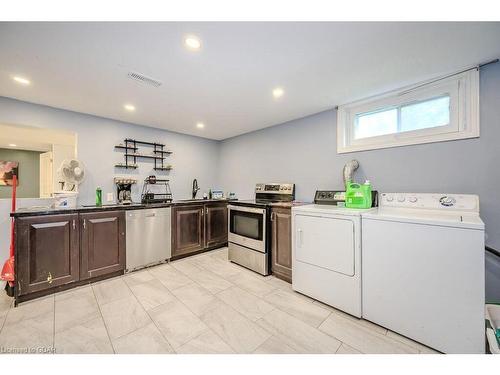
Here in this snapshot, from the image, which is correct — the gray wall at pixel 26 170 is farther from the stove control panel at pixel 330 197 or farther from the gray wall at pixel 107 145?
the stove control panel at pixel 330 197

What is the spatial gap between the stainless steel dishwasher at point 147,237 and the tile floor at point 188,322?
40 cm

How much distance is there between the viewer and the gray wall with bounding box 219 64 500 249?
170 cm

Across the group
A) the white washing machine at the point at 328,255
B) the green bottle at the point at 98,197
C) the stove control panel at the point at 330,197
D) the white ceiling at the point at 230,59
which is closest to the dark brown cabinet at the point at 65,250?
the green bottle at the point at 98,197

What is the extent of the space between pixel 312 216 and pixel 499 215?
5.03ft

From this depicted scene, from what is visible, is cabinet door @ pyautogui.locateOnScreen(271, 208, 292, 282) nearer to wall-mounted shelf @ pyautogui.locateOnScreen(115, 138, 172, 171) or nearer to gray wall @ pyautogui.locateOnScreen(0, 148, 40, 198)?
wall-mounted shelf @ pyautogui.locateOnScreen(115, 138, 172, 171)

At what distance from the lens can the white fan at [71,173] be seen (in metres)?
2.54

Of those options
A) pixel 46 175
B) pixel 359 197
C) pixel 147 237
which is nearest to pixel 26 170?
pixel 46 175

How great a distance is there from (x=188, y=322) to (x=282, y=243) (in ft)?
4.37

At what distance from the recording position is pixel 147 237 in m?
2.85

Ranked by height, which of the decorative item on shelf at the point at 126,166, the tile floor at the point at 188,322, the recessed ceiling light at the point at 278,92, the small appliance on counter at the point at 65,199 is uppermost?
the recessed ceiling light at the point at 278,92

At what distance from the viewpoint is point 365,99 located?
2.39 meters

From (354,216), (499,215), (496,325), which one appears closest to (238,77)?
(354,216)

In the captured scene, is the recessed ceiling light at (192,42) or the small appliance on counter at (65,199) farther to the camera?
the small appliance on counter at (65,199)
